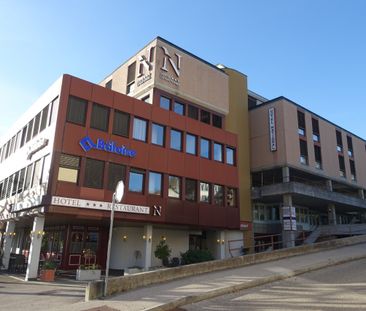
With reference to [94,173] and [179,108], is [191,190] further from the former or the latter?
[94,173]

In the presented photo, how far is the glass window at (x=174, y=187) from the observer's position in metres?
26.3

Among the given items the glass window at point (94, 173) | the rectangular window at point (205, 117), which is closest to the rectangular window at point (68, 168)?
the glass window at point (94, 173)

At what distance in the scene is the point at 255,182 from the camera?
42.4 m

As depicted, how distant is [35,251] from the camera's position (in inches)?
811

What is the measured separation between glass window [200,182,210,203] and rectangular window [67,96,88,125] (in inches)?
421

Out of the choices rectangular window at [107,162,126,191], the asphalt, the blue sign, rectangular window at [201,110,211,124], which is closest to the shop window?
the blue sign

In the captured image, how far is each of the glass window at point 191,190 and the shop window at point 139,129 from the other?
196 inches

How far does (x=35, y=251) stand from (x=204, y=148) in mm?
14788

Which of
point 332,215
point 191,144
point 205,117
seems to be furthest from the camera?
point 332,215

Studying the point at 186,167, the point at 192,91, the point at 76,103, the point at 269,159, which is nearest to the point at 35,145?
the point at 76,103

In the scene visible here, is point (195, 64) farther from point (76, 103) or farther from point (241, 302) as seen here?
point (241, 302)

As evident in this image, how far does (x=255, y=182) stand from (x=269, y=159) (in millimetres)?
5096

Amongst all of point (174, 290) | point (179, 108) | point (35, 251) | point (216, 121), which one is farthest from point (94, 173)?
point (216, 121)

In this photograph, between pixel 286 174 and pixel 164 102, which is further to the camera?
pixel 286 174
